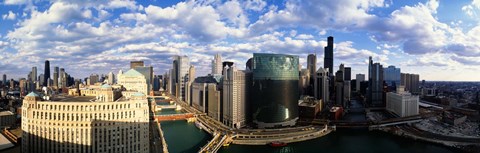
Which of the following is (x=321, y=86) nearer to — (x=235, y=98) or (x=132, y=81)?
(x=235, y=98)

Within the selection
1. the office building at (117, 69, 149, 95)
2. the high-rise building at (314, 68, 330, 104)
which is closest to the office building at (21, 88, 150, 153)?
the office building at (117, 69, 149, 95)

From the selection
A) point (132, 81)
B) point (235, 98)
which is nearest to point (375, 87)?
point (235, 98)

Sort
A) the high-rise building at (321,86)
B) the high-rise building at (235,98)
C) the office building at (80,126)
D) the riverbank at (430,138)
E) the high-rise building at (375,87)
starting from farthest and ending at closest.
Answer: the high-rise building at (375,87) < the high-rise building at (321,86) < the high-rise building at (235,98) < the riverbank at (430,138) < the office building at (80,126)

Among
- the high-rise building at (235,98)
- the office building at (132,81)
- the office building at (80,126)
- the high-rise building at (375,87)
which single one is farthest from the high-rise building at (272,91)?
the high-rise building at (375,87)

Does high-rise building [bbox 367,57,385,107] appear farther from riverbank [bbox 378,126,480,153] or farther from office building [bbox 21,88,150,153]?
office building [bbox 21,88,150,153]

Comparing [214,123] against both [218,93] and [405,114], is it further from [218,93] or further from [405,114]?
[405,114]

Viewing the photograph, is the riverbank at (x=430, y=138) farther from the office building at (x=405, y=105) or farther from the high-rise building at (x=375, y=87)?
the high-rise building at (x=375, y=87)

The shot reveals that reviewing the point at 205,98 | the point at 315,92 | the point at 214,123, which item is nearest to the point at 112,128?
the point at 214,123
